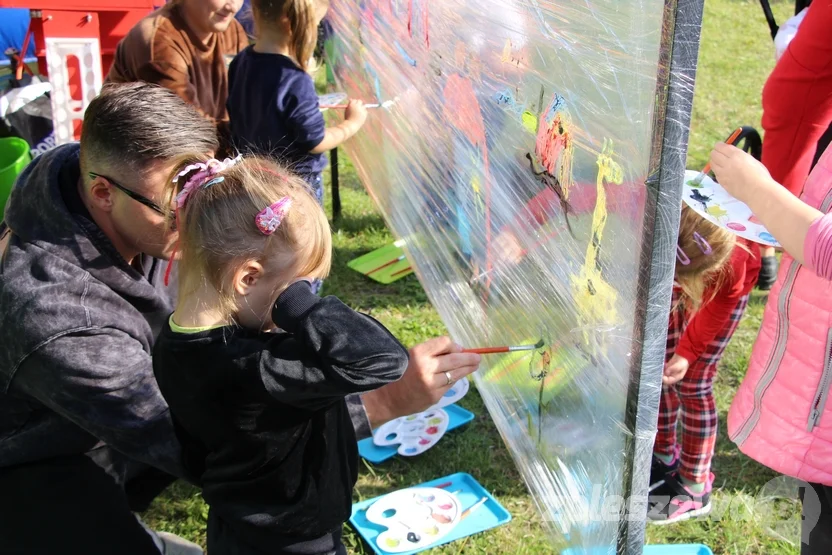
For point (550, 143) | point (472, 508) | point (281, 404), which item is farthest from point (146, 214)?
point (472, 508)

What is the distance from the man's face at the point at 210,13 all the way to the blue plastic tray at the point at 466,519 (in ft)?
5.82

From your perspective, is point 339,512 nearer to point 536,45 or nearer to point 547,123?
point 547,123

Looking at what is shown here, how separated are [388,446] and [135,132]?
125 centimetres

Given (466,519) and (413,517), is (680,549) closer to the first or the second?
(466,519)

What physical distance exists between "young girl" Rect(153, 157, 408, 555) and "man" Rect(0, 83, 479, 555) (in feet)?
0.65

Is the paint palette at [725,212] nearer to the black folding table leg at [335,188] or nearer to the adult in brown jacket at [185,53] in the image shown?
the adult in brown jacket at [185,53]

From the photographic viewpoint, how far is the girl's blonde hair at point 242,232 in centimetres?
123

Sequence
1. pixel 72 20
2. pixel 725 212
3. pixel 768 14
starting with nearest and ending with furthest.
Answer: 1. pixel 725 212
2. pixel 768 14
3. pixel 72 20

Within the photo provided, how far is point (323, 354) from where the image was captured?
1.15 m

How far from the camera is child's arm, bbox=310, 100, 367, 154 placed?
2675mm

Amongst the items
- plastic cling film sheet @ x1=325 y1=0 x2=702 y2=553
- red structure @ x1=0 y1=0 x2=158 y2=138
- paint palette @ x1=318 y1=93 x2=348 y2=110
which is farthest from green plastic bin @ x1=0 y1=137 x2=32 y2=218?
plastic cling film sheet @ x1=325 y1=0 x2=702 y2=553

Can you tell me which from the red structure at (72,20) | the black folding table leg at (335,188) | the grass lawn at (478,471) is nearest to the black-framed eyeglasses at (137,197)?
the grass lawn at (478,471)

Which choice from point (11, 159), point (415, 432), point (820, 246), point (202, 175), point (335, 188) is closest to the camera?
Result: point (820, 246)

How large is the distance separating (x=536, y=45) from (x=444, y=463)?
142 centimetres
